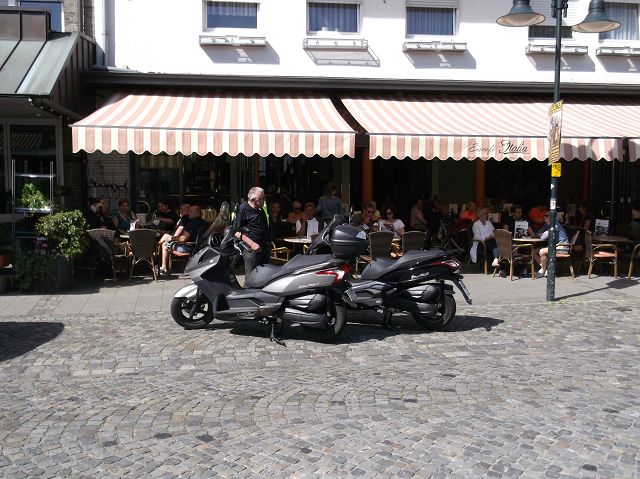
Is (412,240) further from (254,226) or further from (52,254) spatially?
(52,254)

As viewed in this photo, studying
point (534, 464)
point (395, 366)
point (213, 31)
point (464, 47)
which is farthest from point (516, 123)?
point (534, 464)

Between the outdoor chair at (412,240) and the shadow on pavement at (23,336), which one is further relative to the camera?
the outdoor chair at (412,240)

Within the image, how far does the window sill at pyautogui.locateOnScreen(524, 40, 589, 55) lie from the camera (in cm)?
1337

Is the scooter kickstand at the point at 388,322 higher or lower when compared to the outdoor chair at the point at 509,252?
lower

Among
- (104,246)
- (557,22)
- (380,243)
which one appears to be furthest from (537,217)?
(104,246)

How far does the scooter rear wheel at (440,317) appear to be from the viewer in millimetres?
7754

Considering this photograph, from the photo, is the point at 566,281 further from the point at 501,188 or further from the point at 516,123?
the point at 501,188

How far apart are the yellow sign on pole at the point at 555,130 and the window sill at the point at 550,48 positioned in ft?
14.7

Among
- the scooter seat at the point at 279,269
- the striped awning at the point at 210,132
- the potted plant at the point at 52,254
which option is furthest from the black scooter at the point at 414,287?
the potted plant at the point at 52,254

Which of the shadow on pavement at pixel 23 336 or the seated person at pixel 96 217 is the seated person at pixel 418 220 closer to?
the seated person at pixel 96 217

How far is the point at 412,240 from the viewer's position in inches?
439

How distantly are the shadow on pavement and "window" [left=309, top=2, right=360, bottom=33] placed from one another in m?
7.74

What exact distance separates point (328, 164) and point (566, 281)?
591 cm

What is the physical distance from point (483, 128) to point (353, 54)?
316cm
